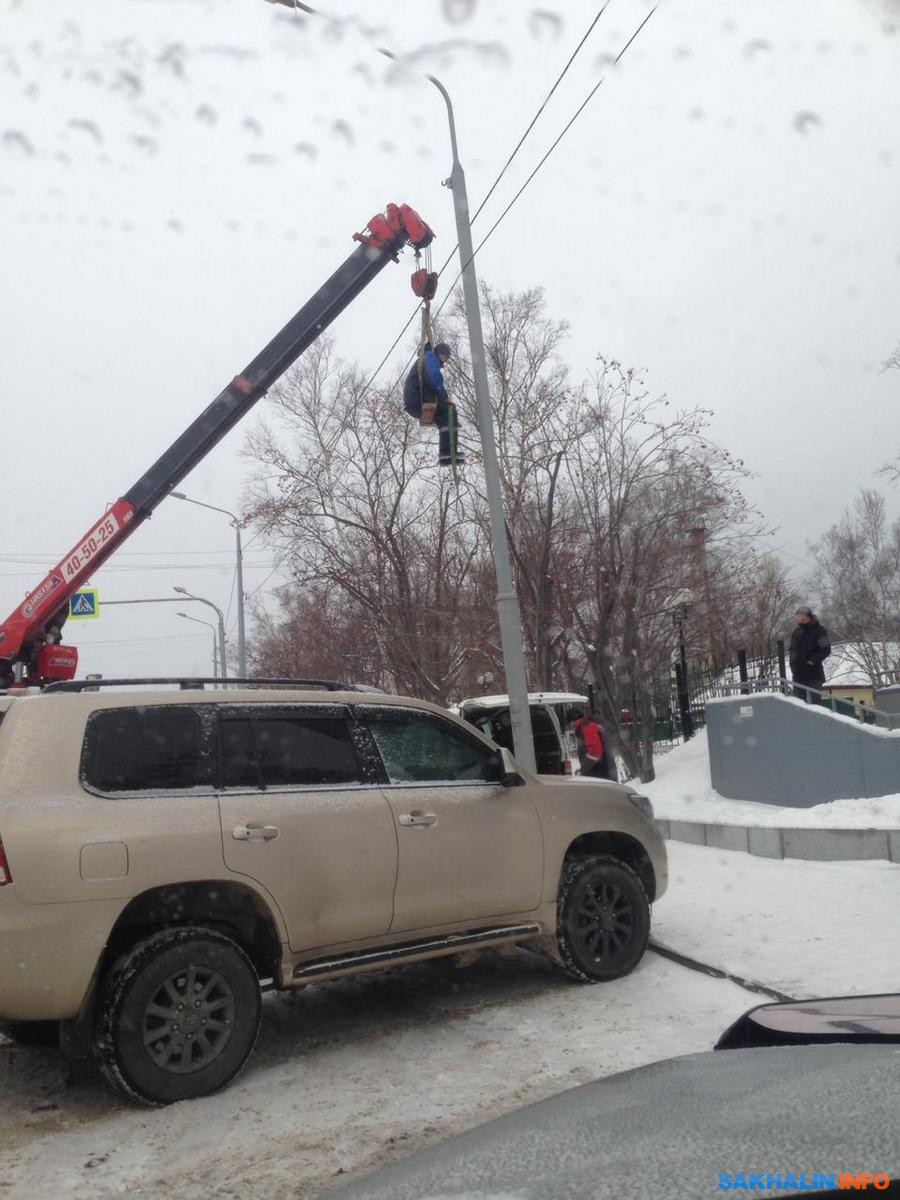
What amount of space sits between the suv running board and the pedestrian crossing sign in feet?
25.1

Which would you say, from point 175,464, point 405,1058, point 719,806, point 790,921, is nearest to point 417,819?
point 405,1058

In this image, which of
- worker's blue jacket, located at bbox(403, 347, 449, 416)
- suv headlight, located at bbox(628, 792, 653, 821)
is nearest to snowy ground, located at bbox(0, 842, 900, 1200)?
suv headlight, located at bbox(628, 792, 653, 821)

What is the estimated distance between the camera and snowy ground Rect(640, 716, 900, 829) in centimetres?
980

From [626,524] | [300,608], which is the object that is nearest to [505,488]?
[626,524]

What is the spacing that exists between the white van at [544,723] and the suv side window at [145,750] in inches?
367

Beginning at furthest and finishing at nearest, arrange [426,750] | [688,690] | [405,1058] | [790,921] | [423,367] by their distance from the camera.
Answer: [688,690]
[423,367]
[790,921]
[426,750]
[405,1058]

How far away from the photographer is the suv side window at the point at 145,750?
15.7 feet

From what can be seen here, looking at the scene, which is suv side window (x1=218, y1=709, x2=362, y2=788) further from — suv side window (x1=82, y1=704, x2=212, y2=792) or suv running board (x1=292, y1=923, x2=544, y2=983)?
suv running board (x1=292, y1=923, x2=544, y2=983)

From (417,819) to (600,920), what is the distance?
146 cm

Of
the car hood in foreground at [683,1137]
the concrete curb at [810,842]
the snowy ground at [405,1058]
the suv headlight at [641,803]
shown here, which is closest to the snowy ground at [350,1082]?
the snowy ground at [405,1058]

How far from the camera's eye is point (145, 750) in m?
4.95

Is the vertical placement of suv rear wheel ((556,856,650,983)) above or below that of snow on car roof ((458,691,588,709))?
below

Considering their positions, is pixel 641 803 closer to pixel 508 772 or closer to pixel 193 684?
pixel 508 772

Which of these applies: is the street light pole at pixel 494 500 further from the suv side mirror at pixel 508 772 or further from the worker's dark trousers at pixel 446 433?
the suv side mirror at pixel 508 772
